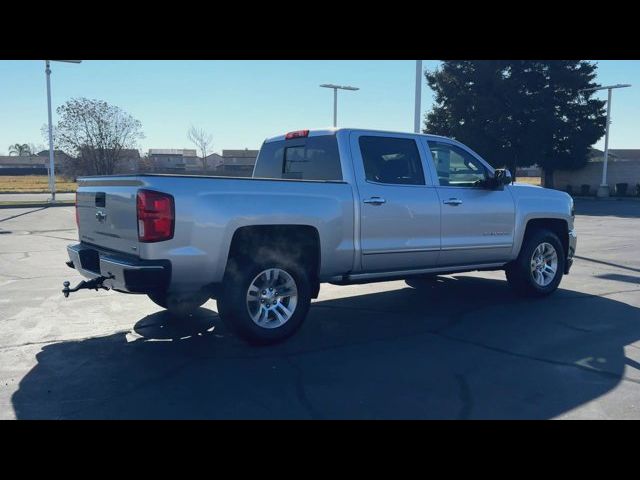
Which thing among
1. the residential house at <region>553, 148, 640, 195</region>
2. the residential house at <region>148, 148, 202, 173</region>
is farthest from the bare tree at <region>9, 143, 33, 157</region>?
the residential house at <region>553, 148, 640, 195</region>

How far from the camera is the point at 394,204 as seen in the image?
234 inches

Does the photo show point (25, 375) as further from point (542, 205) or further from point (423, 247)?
point (542, 205)

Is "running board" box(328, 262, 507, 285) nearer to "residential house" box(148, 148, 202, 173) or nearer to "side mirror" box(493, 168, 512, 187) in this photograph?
"side mirror" box(493, 168, 512, 187)

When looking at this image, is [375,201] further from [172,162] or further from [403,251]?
[172,162]

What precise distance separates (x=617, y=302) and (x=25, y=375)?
6.69 m

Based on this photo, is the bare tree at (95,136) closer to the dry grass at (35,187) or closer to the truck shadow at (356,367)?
the dry grass at (35,187)

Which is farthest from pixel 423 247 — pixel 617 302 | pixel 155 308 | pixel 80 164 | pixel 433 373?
pixel 80 164

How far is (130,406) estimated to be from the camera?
385 centimetres

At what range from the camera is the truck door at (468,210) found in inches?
256

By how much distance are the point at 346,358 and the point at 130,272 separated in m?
1.97

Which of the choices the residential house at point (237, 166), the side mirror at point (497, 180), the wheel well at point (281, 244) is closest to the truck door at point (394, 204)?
the wheel well at point (281, 244)

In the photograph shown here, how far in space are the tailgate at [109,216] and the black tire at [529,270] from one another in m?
4.85

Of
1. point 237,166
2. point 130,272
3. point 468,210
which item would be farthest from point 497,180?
point 237,166
